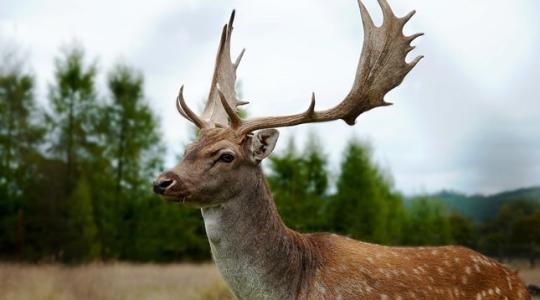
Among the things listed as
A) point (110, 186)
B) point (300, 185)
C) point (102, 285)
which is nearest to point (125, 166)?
point (110, 186)

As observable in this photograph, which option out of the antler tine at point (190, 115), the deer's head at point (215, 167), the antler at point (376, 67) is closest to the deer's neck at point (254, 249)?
the deer's head at point (215, 167)

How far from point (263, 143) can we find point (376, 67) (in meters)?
1.33

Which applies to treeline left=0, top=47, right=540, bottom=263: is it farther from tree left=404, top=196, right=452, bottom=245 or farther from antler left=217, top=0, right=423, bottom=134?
antler left=217, top=0, right=423, bottom=134

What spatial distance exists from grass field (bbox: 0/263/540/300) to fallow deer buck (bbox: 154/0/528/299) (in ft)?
18.6

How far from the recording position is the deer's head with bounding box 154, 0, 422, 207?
190 inches

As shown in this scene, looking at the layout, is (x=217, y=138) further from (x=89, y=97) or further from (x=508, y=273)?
(x=89, y=97)

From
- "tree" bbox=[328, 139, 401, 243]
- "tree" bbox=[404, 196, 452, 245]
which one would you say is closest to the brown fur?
"tree" bbox=[328, 139, 401, 243]

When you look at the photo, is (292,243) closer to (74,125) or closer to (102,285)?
(102,285)

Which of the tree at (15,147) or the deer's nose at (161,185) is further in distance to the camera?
the tree at (15,147)

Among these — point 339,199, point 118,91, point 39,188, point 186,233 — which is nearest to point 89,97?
point 118,91

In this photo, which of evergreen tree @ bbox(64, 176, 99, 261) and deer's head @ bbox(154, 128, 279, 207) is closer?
deer's head @ bbox(154, 128, 279, 207)

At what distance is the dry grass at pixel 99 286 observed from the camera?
11.1 m

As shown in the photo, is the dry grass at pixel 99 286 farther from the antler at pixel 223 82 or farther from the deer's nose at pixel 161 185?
the deer's nose at pixel 161 185

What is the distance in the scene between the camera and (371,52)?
585cm
